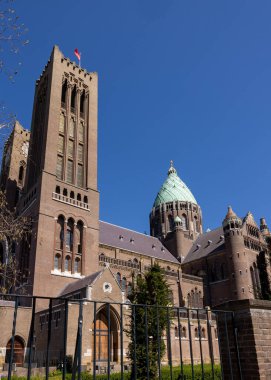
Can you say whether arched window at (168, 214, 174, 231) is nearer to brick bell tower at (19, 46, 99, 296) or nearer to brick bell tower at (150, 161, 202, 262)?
brick bell tower at (150, 161, 202, 262)

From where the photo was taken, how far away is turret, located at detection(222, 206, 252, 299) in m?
47.8

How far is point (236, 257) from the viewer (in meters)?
49.7

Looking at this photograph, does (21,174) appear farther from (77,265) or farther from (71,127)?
(77,265)

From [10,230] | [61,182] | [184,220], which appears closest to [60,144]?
[61,182]

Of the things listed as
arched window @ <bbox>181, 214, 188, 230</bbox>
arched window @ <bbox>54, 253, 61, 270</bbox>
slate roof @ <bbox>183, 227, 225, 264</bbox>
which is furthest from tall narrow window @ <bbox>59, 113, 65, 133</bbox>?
arched window @ <bbox>181, 214, 188, 230</bbox>

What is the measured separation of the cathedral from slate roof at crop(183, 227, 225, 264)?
0.22m

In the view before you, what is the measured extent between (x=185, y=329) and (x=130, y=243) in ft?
53.6

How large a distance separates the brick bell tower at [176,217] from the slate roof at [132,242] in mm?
2531

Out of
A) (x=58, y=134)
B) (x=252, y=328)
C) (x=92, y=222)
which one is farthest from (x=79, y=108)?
(x=252, y=328)

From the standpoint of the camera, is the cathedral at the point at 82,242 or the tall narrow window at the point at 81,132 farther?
the tall narrow window at the point at 81,132

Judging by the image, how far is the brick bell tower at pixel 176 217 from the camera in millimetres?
61375

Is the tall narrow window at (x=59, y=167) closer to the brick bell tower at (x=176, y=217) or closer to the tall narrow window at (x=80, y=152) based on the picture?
the tall narrow window at (x=80, y=152)

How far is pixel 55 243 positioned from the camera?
37.5 m

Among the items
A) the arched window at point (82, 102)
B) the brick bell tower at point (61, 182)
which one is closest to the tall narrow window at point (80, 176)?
the brick bell tower at point (61, 182)
